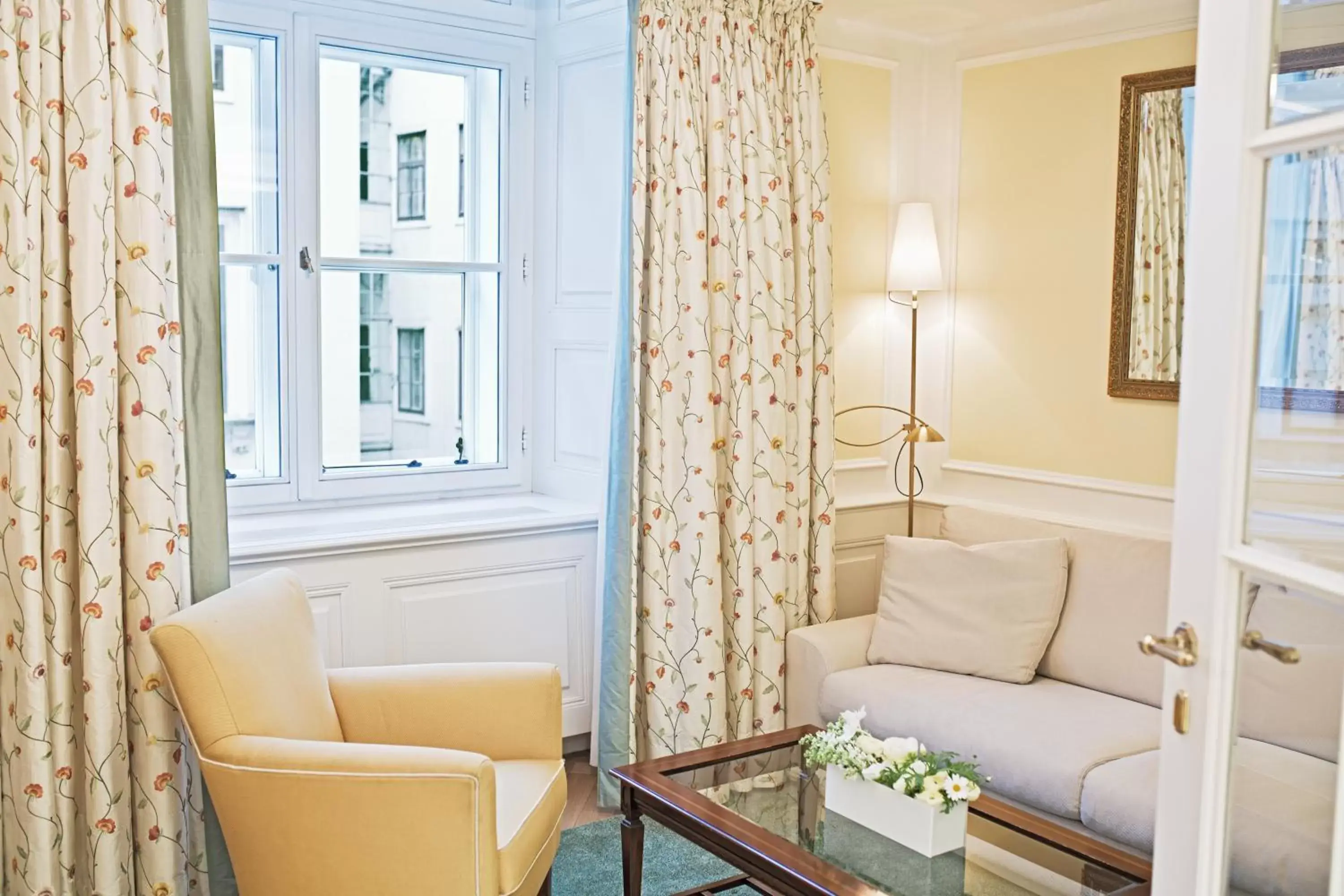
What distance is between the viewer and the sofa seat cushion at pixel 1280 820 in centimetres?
147

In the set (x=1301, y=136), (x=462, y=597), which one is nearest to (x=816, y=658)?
(x=462, y=597)

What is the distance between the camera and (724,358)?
3746mm

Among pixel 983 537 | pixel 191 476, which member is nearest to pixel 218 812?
pixel 191 476

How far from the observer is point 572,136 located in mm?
3988

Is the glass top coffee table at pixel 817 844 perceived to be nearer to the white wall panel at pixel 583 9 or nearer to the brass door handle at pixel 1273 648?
the brass door handle at pixel 1273 648

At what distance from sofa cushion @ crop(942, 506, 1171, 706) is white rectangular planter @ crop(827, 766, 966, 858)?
3.52 ft

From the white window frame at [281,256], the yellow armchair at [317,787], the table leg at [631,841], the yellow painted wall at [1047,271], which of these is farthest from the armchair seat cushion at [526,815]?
the yellow painted wall at [1047,271]

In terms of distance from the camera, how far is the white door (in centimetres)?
147

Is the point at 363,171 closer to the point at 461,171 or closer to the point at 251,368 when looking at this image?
the point at 461,171

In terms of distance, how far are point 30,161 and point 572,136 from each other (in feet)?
5.79

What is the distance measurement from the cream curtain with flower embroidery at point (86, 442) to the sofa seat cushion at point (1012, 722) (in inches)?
69.4

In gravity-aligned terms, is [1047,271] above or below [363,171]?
below

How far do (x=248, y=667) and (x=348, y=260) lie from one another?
1599mm

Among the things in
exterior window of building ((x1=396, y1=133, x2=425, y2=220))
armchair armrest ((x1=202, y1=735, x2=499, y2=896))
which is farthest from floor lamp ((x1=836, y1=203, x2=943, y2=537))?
armchair armrest ((x1=202, y1=735, x2=499, y2=896))
